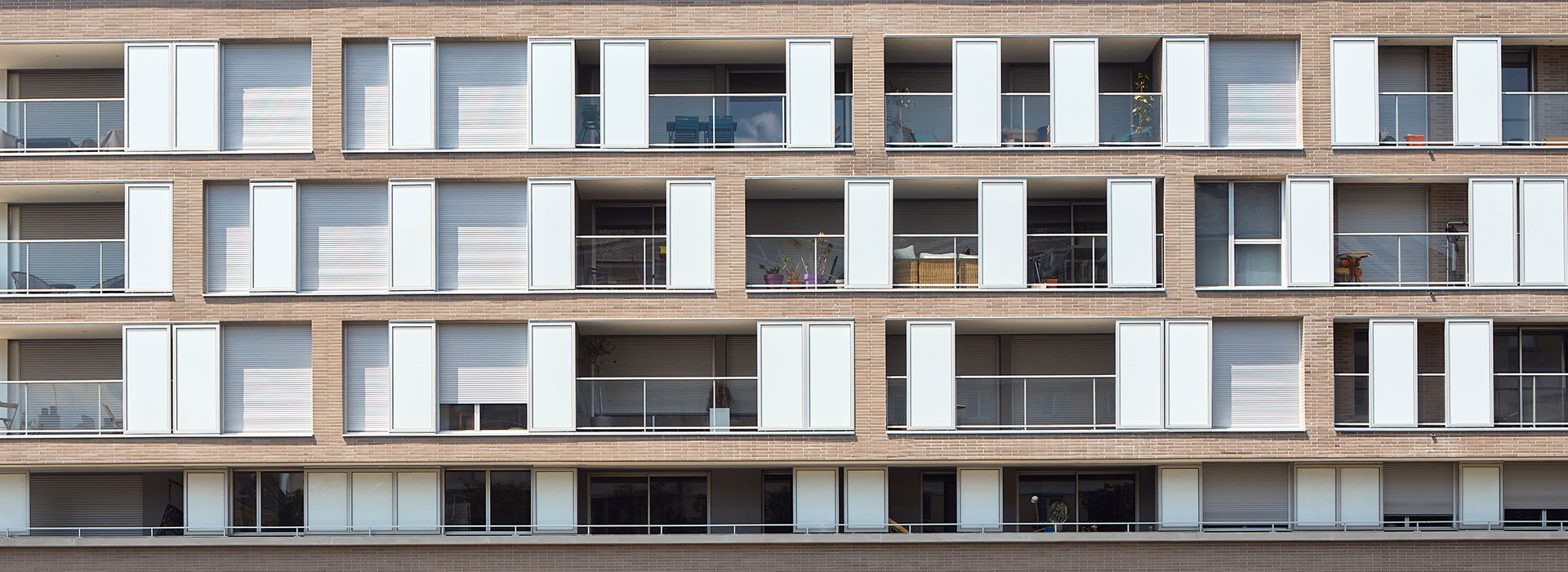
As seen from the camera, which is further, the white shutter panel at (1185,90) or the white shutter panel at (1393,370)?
the white shutter panel at (1185,90)

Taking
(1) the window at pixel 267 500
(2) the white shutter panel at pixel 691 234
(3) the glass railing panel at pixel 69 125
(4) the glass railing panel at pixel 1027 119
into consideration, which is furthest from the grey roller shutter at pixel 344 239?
(4) the glass railing panel at pixel 1027 119

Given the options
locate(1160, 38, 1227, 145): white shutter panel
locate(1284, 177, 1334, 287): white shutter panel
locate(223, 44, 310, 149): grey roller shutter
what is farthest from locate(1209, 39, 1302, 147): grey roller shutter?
locate(223, 44, 310, 149): grey roller shutter

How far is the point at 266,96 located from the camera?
18.4 metres

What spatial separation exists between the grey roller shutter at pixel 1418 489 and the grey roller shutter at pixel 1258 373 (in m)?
2.14

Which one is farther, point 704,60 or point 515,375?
point 704,60

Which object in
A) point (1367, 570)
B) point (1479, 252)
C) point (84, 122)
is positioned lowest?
point (1367, 570)

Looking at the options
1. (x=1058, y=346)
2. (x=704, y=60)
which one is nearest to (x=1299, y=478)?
(x=1058, y=346)

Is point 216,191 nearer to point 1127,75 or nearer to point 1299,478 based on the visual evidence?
point 1127,75

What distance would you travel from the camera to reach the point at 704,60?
19.8 m

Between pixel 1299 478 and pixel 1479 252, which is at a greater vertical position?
pixel 1479 252

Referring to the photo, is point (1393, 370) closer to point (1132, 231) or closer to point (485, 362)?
point (1132, 231)

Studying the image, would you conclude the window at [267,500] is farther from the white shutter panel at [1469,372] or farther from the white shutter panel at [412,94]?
the white shutter panel at [1469,372]

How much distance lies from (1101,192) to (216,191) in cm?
1398

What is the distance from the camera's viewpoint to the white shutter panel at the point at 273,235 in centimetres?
1803
